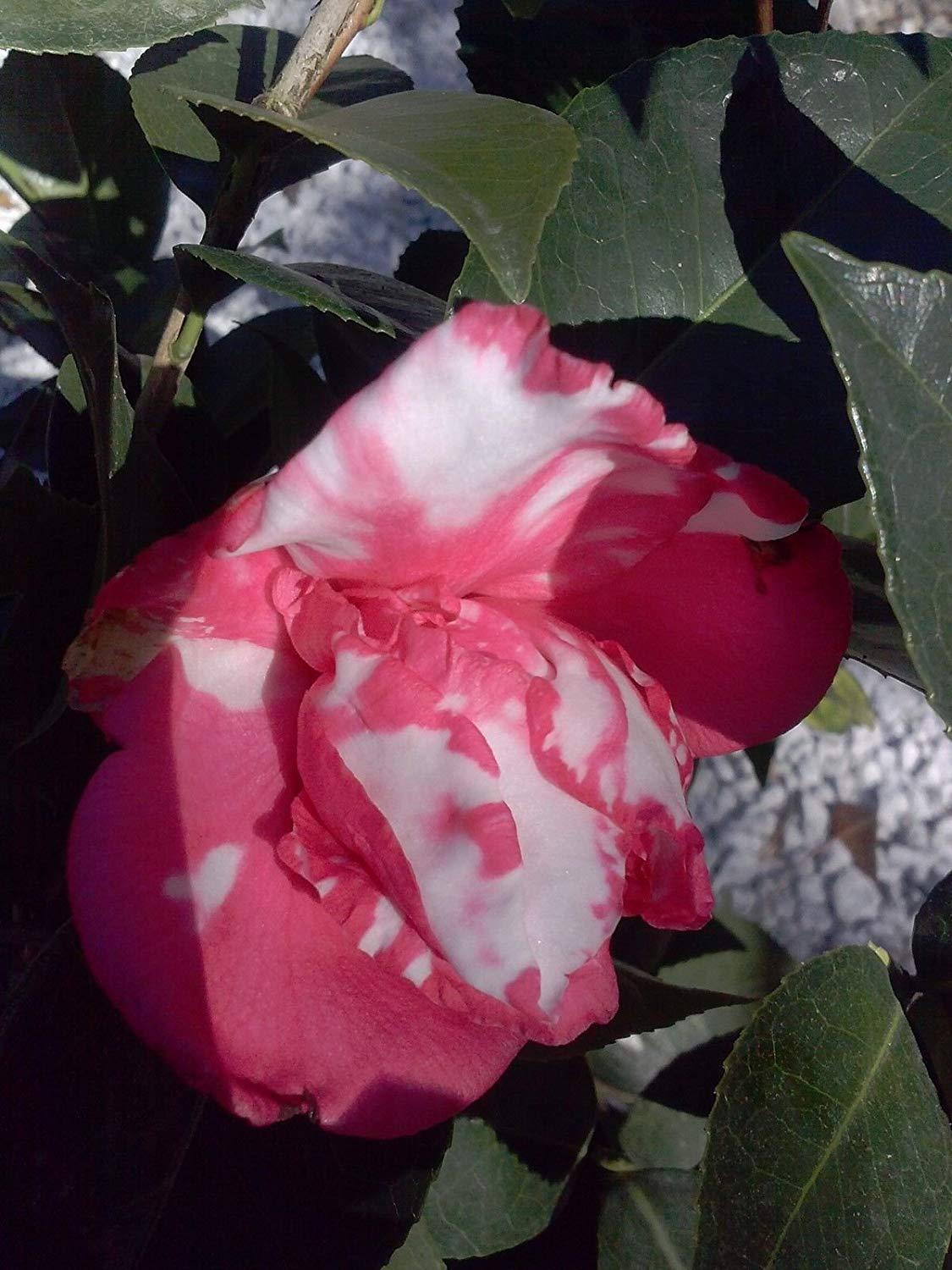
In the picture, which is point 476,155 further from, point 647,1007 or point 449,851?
point 647,1007

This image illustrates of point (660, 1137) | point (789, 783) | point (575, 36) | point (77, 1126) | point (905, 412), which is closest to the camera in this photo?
point (905, 412)

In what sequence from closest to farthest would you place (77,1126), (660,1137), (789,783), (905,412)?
(905,412)
(77,1126)
(660,1137)
(789,783)

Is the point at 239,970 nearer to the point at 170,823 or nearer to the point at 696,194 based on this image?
the point at 170,823

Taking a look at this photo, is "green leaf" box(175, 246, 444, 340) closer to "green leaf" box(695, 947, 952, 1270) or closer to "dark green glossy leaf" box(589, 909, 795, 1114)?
"green leaf" box(695, 947, 952, 1270)

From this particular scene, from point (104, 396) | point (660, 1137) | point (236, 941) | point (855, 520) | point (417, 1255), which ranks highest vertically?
point (104, 396)

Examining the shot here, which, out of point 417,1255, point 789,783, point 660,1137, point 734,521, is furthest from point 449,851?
point 789,783

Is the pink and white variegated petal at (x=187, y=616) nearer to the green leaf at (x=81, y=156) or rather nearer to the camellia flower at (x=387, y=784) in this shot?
the camellia flower at (x=387, y=784)
